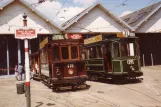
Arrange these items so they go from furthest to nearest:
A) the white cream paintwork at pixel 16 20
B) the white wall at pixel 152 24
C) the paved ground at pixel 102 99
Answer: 1. the white wall at pixel 152 24
2. the white cream paintwork at pixel 16 20
3. the paved ground at pixel 102 99

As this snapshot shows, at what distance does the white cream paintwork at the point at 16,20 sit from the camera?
22.3 metres

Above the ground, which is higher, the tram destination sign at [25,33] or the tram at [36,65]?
the tram destination sign at [25,33]

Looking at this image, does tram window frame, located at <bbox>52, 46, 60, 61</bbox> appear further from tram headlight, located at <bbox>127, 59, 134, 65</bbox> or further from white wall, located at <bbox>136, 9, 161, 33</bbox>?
white wall, located at <bbox>136, 9, 161, 33</bbox>

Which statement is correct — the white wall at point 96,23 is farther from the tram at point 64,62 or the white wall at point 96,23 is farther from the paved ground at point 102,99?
the paved ground at point 102,99

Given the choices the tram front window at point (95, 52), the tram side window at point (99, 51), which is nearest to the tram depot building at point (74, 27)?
the tram front window at point (95, 52)

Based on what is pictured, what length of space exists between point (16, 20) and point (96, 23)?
843cm

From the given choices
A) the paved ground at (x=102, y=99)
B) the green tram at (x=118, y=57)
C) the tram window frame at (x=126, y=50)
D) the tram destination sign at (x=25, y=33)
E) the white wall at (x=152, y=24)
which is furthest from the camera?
the white wall at (x=152, y=24)

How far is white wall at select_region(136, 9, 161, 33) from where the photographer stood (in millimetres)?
28031

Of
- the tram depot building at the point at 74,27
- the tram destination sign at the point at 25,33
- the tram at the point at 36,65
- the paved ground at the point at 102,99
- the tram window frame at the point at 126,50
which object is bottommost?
the paved ground at the point at 102,99

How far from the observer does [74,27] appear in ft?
84.0

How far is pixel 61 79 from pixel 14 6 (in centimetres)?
1240

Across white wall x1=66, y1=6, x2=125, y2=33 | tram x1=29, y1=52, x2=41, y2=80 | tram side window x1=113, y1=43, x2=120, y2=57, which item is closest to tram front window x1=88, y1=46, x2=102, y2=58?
tram side window x1=113, y1=43, x2=120, y2=57

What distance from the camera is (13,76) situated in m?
23.0

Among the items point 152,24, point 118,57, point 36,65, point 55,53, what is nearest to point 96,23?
point 152,24
